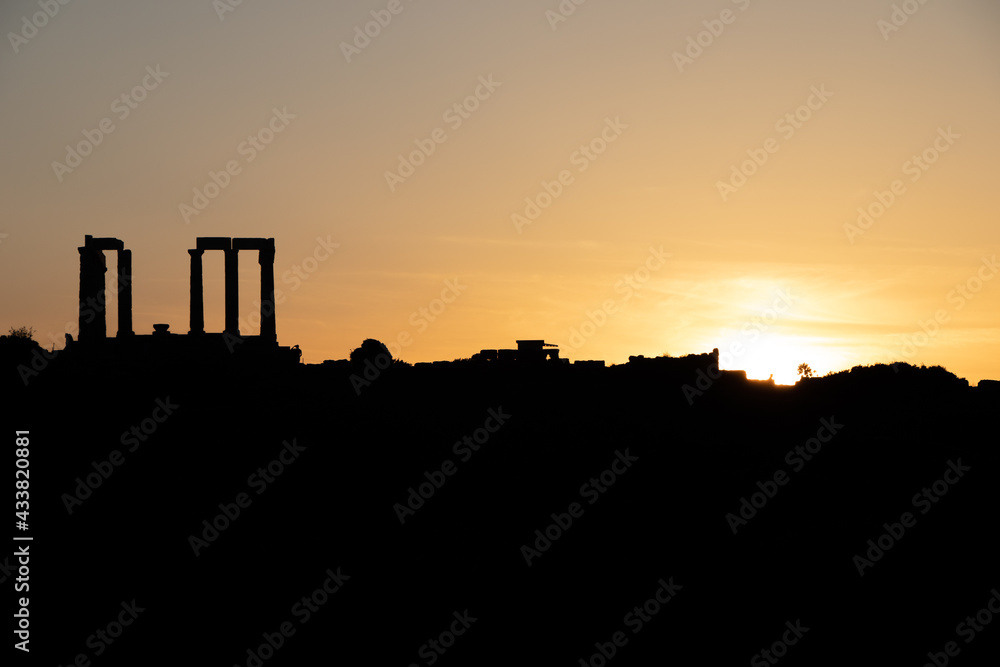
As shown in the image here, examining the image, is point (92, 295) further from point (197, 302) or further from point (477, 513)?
point (477, 513)

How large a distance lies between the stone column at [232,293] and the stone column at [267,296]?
3.87ft

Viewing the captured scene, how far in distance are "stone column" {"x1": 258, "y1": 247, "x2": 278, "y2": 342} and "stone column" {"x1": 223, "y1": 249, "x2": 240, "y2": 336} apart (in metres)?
1.18

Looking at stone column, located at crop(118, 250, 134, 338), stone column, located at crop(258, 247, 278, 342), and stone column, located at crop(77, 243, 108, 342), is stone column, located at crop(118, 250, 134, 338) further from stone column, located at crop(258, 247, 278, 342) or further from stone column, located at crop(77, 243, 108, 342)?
stone column, located at crop(258, 247, 278, 342)

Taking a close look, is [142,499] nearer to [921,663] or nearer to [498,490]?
[498,490]

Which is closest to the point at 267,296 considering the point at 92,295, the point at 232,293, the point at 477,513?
the point at 232,293

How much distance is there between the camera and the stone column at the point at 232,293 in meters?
58.0

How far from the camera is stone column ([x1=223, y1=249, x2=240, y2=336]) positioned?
5803 cm

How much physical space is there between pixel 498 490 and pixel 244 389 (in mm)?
11299

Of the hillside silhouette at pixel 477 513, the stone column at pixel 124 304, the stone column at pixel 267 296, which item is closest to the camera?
the hillside silhouette at pixel 477 513

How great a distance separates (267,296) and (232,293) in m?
1.59

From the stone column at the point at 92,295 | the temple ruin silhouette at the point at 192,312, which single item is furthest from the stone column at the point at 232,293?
the stone column at the point at 92,295

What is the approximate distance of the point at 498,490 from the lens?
1816 inches

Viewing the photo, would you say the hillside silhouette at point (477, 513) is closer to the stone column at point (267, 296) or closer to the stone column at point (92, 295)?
the stone column at point (92, 295)

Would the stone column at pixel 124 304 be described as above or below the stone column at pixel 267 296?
below
